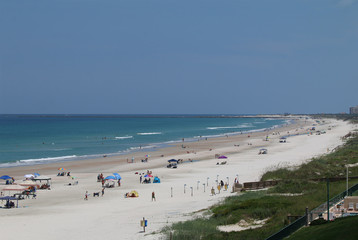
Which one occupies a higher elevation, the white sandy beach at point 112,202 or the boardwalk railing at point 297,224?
the boardwalk railing at point 297,224

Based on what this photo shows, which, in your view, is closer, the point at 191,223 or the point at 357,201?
the point at 357,201

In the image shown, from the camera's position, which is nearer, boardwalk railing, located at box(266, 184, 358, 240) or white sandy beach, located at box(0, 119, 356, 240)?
boardwalk railing, located at box(266, 184, 358, 240)

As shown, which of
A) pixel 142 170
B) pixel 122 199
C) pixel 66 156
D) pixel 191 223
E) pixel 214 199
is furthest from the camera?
pixel 66 156

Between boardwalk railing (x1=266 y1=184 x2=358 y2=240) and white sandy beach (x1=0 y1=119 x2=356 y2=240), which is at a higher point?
boardwalk railing (x1=266 y1=184 x2=358 y2=240)

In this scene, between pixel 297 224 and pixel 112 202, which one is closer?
pixel 297 224

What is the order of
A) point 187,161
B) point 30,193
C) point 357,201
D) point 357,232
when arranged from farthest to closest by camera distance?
point 187,161 < point 30,193 < point 357,201 < point 357,232

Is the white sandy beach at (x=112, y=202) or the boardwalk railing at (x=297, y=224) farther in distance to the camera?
the white sandy beach at (x=112, y=202)

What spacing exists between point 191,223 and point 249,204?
13.2 ft

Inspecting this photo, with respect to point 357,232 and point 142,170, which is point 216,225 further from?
point 142,170

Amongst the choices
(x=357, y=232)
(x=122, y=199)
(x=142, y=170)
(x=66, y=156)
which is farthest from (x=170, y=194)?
(x=66, y=156)

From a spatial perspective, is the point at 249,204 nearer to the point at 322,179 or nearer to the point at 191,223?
the point at 191,223

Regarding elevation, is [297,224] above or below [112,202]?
above

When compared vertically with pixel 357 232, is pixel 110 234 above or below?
below

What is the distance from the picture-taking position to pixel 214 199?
29438 millimetres
